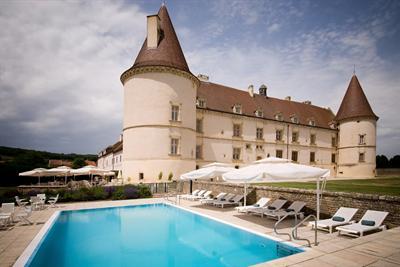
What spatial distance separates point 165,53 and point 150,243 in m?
20.7

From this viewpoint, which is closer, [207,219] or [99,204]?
[207,219]

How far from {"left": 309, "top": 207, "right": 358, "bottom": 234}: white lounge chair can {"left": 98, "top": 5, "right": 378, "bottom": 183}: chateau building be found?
17.3 m

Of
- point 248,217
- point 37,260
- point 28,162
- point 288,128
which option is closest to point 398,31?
point 248,217

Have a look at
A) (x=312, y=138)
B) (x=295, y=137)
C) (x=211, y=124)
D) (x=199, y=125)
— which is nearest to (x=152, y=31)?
(x=199, y=125)

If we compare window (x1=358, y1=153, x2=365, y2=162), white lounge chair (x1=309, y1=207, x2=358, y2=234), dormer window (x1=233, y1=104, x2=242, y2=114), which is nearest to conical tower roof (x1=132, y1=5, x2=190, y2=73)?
dormer window (x1=233, y1=104, x2=242, y2=114)

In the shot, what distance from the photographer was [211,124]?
32.0 m

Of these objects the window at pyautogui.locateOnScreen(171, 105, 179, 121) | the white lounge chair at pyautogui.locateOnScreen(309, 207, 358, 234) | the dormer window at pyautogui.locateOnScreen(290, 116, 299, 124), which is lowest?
the white lounge chair at pyautogui.locateOnScreen(309, 207, 358, 234)

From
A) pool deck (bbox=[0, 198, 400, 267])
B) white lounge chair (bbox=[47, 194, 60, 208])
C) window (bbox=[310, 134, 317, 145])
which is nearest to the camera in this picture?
pool deck (bbox=[0, 198, 400, 267])

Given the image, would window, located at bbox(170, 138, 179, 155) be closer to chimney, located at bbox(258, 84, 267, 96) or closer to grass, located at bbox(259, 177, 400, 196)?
grass, located at bbox(259, 177, 400, 196)

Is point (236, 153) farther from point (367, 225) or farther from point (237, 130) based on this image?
point (367, 225)

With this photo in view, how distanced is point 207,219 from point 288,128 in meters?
30.2

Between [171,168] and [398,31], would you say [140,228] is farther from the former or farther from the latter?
[398,31]

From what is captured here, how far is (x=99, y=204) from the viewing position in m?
17.4

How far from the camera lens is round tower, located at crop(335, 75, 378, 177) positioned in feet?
131
